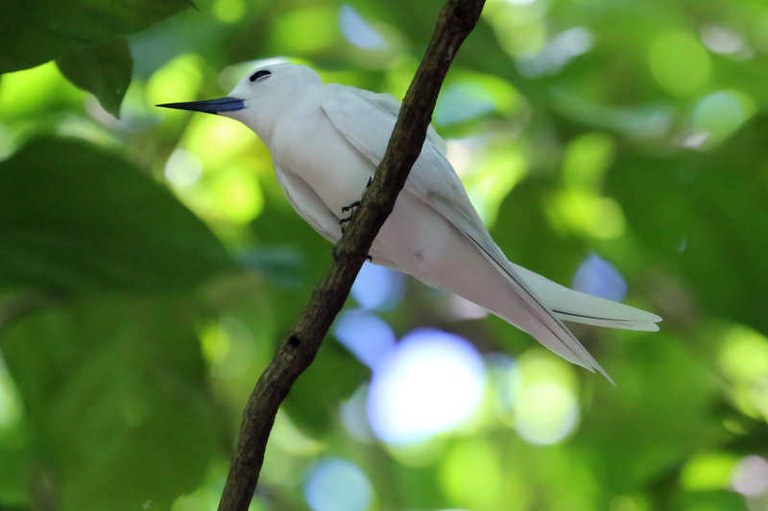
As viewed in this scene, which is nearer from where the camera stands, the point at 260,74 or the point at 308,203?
the point at 308,203

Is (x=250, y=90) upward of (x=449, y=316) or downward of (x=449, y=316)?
upward

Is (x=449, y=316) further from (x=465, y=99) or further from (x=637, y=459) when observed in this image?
(x=465, y=99)

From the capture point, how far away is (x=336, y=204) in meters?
1.51

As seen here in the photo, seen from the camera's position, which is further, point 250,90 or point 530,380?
point 530,380

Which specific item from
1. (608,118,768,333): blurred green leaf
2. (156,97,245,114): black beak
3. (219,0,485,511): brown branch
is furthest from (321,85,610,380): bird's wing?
(608,118,768,333): blurred green leaf

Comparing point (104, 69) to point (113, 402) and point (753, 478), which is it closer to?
Result: point (113, 402)

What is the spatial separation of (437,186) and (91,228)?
628 mm

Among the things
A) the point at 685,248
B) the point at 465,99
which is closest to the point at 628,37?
the point at 465,99

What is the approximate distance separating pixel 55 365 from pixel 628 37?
1.59 metres

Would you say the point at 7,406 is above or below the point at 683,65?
below

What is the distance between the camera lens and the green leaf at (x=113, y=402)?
2145 millimetres

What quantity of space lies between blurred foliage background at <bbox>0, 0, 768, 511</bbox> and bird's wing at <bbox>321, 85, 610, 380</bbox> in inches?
12.7

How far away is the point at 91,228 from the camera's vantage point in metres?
1.79

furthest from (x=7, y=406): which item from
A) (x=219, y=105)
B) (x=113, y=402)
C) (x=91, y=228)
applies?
(x=219, y=105)
